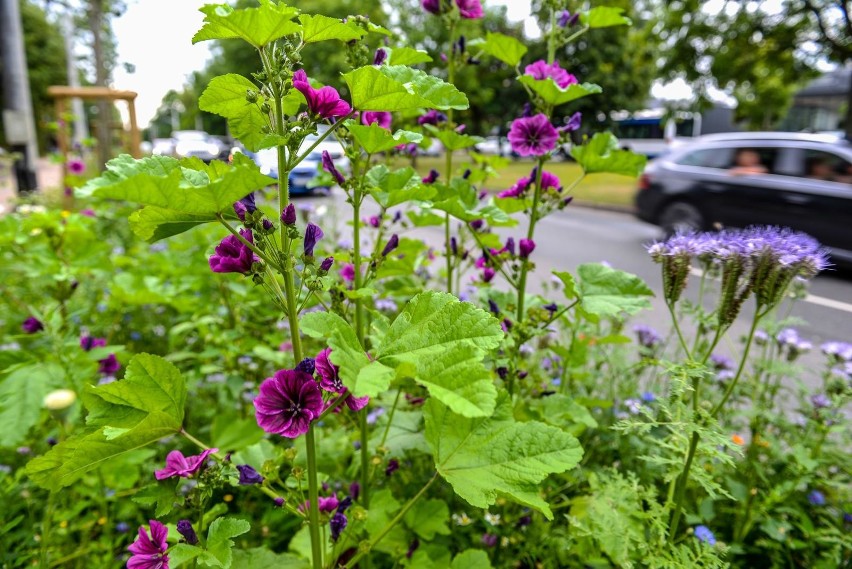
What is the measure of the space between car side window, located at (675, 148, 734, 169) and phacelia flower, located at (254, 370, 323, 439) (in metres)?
7.73

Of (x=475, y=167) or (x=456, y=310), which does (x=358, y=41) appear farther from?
(x=475, y=167)

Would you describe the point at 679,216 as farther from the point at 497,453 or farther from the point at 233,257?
the point at 233,257

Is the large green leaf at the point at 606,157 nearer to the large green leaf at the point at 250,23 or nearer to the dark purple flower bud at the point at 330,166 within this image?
the dark purple flower bud at the point at 330,166

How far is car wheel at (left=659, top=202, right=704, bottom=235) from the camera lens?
7371 mm

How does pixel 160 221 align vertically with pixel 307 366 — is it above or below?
above

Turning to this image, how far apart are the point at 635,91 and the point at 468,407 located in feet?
103

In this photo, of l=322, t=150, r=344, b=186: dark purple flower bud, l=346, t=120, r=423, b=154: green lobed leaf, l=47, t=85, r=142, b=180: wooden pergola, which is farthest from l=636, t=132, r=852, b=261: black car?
l=47, t=85, r=142, b=180: wooden pergola

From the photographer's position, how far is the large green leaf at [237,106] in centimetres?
93

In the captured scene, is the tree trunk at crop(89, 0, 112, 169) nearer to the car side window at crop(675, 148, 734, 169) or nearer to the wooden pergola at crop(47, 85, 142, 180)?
the wooden pergola at crop(47, 85, 142, 180)

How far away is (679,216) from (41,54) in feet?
124

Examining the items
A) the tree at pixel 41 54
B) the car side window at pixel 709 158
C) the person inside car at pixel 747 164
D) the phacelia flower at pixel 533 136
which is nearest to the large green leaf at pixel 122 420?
the phacelia flower at pixel 533 136

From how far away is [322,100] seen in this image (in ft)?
3.05

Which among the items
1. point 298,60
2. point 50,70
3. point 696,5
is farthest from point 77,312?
point 50,70

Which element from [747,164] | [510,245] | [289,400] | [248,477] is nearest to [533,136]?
[510,245]
